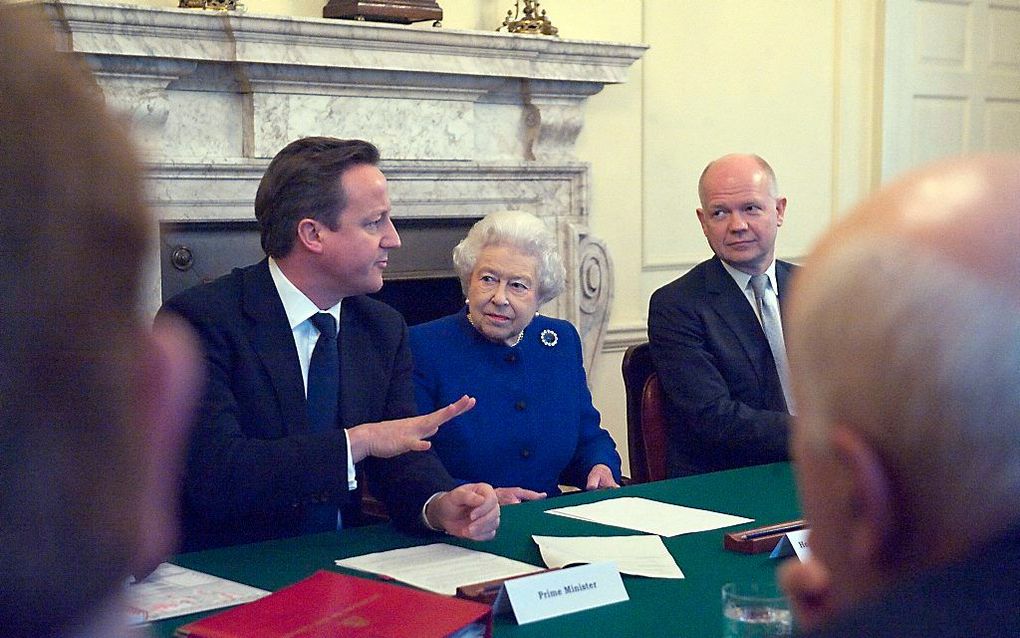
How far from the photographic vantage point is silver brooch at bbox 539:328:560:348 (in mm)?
3768

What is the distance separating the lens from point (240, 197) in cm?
462

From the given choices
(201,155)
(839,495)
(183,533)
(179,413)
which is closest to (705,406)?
(183,533)

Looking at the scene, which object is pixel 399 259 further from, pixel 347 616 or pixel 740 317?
pixel 347 616

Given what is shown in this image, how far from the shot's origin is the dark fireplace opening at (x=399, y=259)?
15.3 ft

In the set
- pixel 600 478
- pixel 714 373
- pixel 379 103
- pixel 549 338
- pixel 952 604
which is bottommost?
pixel 600 478

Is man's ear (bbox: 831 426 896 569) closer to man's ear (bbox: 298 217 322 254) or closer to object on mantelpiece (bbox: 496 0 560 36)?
man's ear (bbox: 298 217 322 254)

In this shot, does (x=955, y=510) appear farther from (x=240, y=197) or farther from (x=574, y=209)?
(x=574, y=209)

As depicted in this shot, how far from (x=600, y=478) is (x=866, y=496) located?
279 centimetres

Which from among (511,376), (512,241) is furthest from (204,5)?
(511,376)

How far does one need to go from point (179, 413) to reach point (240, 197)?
→ 4271mm

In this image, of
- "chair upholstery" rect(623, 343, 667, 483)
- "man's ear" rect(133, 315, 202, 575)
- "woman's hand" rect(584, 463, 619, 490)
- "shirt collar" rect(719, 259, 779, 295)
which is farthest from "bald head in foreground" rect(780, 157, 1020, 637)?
"shirt collar" rect(719, 259, 779, 295)

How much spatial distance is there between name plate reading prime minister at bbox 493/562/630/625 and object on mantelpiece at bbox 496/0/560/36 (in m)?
3.45

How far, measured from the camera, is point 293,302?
2969 millimetres

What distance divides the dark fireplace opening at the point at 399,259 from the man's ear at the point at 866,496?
4002mm
